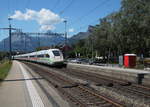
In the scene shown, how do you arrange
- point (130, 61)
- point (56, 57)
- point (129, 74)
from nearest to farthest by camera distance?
1. point (129, 74)
2. point (130, 61)
3. point (56, 57)

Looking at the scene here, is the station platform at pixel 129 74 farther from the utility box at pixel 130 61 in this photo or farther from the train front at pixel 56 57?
the train front at pixel 56 57

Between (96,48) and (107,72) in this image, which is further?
(96,48)

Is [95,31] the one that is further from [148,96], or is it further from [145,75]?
[148,96]

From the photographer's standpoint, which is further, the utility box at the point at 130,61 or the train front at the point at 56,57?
the train front at the point at 56,57

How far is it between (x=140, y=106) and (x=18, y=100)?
519cm

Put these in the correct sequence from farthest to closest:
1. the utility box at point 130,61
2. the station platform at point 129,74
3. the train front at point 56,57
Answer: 1. the train front at point 56,57
2. the utility box at point 130,61
3. the station platform at point 129,74

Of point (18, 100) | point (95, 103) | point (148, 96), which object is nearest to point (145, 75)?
point (148, 96)

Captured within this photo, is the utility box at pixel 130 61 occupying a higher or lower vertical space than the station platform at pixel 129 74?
higher

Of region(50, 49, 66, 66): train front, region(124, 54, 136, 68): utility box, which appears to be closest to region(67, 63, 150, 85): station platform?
region(124, 54, 136, 68): utility box

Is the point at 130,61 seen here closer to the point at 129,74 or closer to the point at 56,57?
the point at 56,57

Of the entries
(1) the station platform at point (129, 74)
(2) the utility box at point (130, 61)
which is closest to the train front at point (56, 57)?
(1) the station platform at point (129, 74)

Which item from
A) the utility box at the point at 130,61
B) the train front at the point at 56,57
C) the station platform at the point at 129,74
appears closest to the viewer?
the station platform at the point at 129,74

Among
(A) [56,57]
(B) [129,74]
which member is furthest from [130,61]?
(B) [129,74]

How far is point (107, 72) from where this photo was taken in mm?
26734
